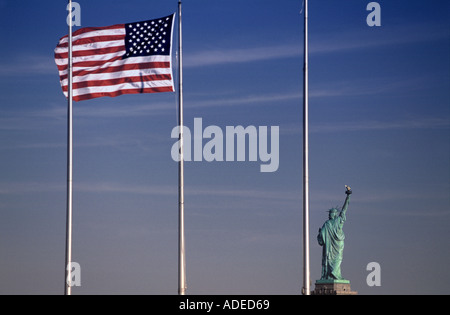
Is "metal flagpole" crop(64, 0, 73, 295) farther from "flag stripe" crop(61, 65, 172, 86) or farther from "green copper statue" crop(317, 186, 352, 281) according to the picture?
"green copper statue" crop(317, 186, 352, 281)

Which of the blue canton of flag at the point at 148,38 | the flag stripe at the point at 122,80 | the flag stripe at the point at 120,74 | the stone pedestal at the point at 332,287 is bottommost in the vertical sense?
the stone pedestal at the point at 332,287

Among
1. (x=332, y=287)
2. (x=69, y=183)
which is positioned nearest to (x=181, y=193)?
(x=69, y=183)

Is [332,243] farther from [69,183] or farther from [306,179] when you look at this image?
[69,183]

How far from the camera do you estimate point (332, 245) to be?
58.1 meters

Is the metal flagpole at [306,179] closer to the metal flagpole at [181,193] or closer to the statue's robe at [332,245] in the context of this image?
the metal flagpole at [181,193]

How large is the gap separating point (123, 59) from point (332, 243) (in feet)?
68.3

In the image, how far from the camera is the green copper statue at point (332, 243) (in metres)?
57.8

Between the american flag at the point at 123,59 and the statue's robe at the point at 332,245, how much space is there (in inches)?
764

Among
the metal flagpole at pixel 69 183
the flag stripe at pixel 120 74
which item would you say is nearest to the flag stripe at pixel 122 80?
the flag stripe at pixel 120 74

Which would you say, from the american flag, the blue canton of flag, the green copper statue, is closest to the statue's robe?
the green copper statue

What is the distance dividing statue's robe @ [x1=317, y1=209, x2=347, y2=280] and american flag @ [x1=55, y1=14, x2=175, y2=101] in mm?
19412

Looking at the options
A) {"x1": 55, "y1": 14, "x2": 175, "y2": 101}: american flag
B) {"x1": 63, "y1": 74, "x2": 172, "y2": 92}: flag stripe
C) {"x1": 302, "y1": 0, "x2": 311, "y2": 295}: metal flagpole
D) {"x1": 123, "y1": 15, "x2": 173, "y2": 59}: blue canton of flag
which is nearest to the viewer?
{"x1": 302, "y1": 0, "x2": 311, "y2": 295}: metal flagpole

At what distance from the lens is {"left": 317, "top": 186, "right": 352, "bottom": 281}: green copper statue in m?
57.8
